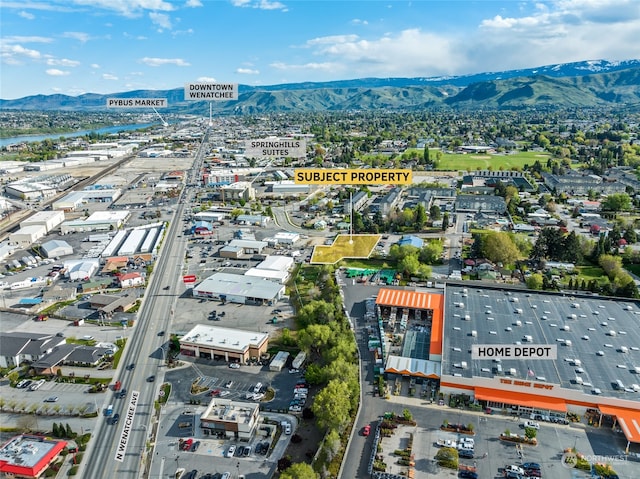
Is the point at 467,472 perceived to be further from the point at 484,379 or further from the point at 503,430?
the point at 484,379

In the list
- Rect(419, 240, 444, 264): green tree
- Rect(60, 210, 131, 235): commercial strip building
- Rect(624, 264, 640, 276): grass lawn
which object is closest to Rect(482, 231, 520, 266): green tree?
Rect(419, 240, 444, 264): green tree

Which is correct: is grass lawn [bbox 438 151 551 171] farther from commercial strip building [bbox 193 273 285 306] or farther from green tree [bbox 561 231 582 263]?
commercial strip building [bbox 193 273 285 306]

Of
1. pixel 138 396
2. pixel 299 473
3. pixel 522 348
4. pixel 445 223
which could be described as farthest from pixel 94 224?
pixel 522 348

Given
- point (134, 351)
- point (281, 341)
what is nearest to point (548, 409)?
point (281, 341)

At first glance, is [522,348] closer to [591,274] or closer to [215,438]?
[215,438]

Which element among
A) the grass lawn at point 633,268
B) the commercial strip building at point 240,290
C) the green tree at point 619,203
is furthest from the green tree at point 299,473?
the green tree at point 619,203

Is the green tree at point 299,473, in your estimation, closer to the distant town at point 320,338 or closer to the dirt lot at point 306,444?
the distant town at point 320,338
